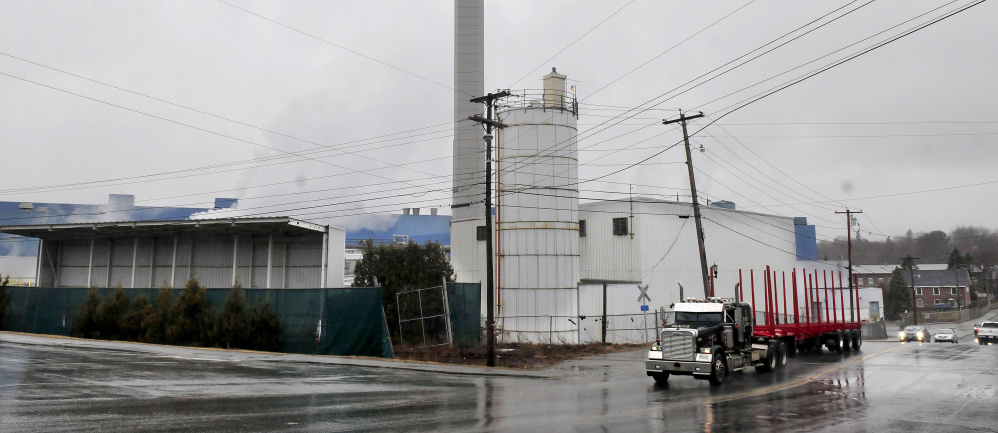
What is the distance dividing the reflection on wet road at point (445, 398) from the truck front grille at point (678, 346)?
0.83m

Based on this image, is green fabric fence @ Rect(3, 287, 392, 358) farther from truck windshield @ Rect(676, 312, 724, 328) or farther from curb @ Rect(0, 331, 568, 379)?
truck windshield @ Rect(676, 312, 724, 328)

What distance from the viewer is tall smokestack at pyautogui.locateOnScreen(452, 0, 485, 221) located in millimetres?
56125

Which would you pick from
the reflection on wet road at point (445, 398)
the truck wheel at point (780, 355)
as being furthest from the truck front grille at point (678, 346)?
the truck wheel at point (780, 355)

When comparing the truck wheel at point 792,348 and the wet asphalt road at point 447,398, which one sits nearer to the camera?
the wet asphalt road at point 447,398

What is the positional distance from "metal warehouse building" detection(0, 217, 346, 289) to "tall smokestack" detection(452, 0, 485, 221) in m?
20.2

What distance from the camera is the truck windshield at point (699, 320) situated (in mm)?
19844

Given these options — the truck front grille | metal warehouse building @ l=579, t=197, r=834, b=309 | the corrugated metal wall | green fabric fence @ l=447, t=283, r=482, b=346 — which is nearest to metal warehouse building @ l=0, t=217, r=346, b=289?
the corrugated metal wall

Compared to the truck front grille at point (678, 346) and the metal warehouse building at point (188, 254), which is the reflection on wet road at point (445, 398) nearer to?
the truck front grille at point (678, 346)

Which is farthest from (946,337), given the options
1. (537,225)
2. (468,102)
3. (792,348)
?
(468,102)

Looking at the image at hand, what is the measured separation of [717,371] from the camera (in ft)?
60.8

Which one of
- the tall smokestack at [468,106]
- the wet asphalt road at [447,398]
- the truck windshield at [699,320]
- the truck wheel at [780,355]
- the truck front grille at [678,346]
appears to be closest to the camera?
the wet asphalt road at [447,398]

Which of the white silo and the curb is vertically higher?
the white silo

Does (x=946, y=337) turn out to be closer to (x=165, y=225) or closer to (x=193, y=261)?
(x=193, y=261)

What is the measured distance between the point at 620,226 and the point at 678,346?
25.1 meters
